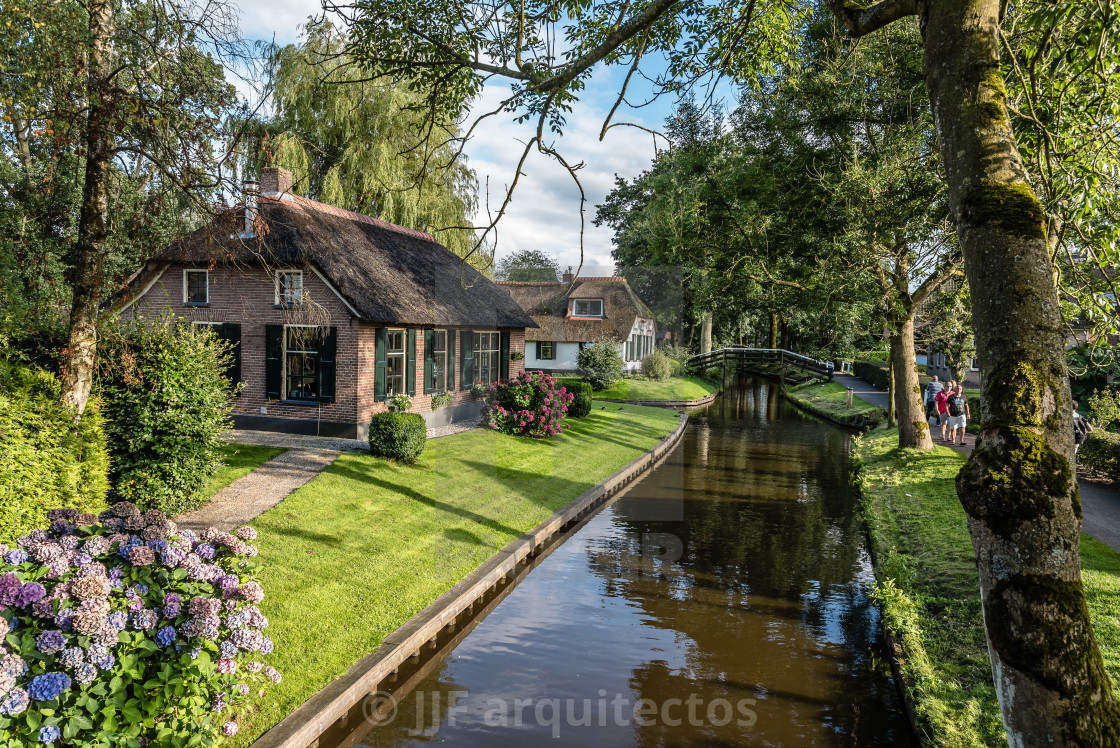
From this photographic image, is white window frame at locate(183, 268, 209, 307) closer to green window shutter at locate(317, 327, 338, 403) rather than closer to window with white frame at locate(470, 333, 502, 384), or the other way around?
green window shutter at locate(317, 327, 338, 403)

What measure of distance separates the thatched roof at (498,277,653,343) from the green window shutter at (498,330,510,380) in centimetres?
1439

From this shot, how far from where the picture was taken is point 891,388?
21312 mm

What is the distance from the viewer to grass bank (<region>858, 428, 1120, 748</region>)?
18.8ft

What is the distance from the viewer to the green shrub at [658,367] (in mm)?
36031

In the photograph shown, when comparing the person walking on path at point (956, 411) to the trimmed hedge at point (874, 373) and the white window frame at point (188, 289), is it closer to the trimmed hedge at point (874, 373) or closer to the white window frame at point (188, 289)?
the trimmed hedge at point (874, 373)

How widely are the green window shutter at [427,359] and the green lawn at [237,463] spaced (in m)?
5.21

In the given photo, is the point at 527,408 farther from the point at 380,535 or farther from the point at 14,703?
the point at 14,703

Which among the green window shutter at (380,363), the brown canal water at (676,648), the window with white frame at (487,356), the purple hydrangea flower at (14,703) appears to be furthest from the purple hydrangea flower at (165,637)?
the window with white frame at (487,356)

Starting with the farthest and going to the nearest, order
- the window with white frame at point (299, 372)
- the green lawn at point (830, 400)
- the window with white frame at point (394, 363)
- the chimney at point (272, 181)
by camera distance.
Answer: the green lawn at point (830, 400)
the chimney at point (272, 181)
the window with white frame at point (394, 363)
the window with white frame at point (299, 372)

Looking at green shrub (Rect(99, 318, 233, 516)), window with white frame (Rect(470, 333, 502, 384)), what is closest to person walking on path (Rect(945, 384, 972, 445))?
window with white frame (Rect(470, 333, 502, 384))

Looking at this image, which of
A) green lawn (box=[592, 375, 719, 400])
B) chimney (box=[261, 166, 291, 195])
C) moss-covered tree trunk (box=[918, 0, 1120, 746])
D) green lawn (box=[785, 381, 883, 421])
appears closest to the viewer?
moss-covered tree trunk (box=[918, 0, 1120, 746])

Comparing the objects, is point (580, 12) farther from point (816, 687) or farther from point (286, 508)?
point (286, 508)

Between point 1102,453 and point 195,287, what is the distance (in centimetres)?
2032

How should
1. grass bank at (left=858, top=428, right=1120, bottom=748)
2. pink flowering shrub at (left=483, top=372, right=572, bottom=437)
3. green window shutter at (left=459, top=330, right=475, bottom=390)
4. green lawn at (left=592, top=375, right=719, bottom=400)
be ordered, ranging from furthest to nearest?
1. green lawn at (left=592, top=375, right=719, bottom=400)
2. green window shutter at (left=459, top=330, right=475, bottom=390)
3. pink flowering shrub at (left=483, top=372, right=572, bottom=437)
4. grass bank at (left=858, top=428, right=1120, bottom=748)
